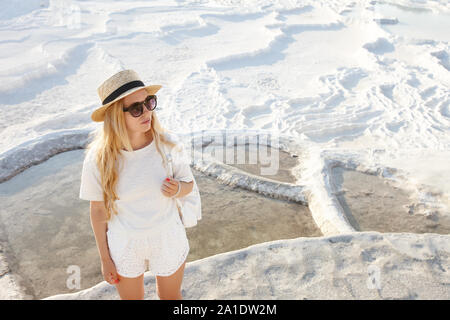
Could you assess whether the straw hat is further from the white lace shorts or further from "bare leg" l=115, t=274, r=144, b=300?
"bare leg" l=115, t=274, r=144, b=300

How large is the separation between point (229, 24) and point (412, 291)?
12163mm

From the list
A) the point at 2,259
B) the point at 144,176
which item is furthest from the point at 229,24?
the point at 144,176

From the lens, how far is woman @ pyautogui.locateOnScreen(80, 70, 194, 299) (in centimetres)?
176

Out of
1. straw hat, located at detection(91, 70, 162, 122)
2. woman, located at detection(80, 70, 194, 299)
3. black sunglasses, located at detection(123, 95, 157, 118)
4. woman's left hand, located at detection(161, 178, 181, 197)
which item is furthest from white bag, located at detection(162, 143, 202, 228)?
straw hat, located at detection(91, 70, 162, 122)

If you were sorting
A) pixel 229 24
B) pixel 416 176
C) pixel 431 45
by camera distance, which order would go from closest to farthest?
1. pixel 416 176
2. pixel 431 45
3. pixel 229 24

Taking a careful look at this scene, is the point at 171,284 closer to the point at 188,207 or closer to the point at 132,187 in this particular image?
the point at 188,207

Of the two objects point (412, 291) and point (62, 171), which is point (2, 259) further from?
point (412, 291)

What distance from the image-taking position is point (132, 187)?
181cm

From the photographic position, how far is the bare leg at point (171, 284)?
78.4 inches

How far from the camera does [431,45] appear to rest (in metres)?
10.9

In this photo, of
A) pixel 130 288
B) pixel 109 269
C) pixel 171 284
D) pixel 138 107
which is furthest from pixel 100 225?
pixel 138 107

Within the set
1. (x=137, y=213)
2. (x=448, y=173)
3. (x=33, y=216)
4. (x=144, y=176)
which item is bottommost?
(x=448, y=173)

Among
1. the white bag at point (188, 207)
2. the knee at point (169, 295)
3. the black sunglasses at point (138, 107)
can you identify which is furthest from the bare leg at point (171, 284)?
the black sunglasses at point (138, 107)

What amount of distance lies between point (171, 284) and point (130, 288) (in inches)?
7.9
